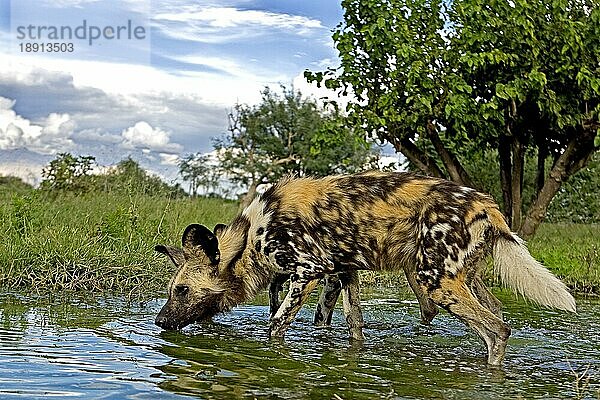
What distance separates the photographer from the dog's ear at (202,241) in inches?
319

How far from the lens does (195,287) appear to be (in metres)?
8.41

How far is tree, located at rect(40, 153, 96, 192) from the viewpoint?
61.4ft

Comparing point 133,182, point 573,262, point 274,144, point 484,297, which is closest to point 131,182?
point 133,182

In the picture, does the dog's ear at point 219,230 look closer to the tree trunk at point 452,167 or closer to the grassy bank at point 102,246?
the grassy bank at point 102,246

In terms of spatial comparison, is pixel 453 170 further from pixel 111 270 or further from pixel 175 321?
pixel 175 321

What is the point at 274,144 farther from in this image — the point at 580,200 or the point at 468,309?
the point at 468,309

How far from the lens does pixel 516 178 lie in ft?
67.3

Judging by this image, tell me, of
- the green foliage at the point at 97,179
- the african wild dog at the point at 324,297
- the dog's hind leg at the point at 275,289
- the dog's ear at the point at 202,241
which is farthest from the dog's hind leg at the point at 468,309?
the green foliage at the point at 97,179

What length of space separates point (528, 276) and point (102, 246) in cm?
632

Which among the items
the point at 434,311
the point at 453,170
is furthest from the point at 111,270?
the point at 453,170

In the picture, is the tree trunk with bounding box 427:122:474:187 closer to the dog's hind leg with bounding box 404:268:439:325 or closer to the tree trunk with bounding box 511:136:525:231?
the tree trunk with bounding box 511:136:525:231

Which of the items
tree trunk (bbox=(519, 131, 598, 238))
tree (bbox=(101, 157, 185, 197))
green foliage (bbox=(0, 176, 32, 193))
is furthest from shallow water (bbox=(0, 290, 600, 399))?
tree trunk (bbox=(519, 131, 598, 238))

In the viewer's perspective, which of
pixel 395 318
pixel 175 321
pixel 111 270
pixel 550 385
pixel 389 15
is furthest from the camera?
pixel 389 15

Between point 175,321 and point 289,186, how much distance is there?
171 cm
